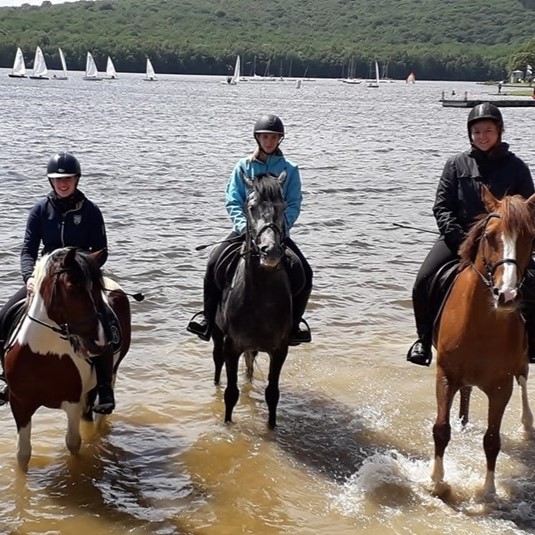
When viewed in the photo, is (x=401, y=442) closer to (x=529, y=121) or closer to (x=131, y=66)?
(x=529, y=121)

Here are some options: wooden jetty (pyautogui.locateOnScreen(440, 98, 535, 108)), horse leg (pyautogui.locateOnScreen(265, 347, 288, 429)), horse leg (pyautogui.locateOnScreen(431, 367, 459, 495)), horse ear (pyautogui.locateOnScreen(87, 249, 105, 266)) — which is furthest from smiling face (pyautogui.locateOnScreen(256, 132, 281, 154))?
wooden jetty (pyautogui.locateOnScreen(440, 98, 535, 108))

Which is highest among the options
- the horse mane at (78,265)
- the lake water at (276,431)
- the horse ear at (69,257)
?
the horse ear at (69,257)

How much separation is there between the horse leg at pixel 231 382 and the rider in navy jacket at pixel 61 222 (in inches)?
59.4

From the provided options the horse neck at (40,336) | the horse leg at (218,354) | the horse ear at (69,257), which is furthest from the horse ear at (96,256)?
the horse leg at (218,354)

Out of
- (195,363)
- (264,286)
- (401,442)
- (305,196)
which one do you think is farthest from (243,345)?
(305,196)

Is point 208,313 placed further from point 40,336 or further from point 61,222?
point 40,336

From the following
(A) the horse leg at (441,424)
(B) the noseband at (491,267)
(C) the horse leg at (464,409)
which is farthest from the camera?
(C) the horse leg at (464,409)

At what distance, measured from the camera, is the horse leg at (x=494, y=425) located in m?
6.90

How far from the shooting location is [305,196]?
24922 mm

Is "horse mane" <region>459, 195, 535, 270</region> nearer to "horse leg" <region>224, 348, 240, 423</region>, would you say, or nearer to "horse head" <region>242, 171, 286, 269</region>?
"horse head" <region>242, 171, 286, 269</region>

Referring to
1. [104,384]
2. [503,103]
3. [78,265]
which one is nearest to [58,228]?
[78,265]

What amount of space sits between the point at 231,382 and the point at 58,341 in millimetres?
2407

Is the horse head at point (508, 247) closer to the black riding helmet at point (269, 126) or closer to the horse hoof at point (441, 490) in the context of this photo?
the horse hoof at point (441, 490)

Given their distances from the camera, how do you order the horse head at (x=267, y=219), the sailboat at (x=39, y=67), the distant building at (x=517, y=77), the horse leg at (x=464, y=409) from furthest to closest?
the distant building at (x=517, y=77), the sailboat at (x=39, y=67), the horse leg at (x=464, y=409), the horse head at (x=267, y=219)
